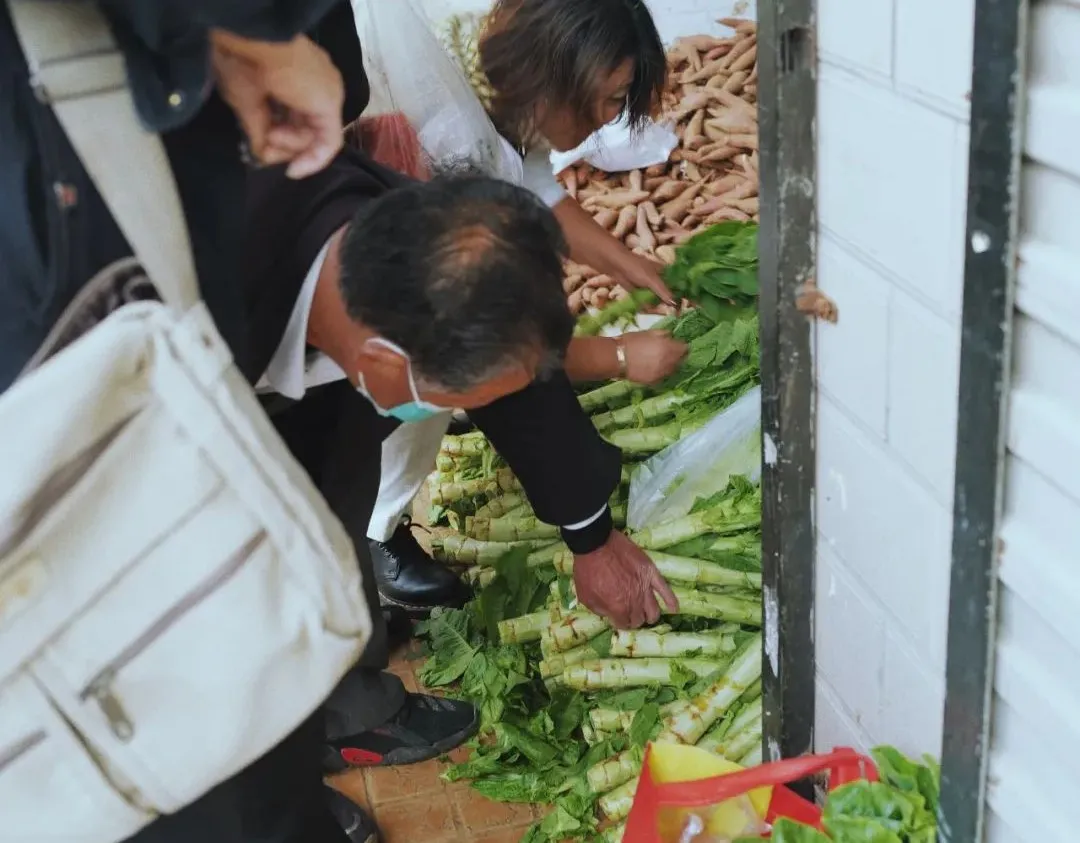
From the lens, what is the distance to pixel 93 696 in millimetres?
1074

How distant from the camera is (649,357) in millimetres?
2211

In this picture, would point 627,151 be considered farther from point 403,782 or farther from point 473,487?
point 403,782

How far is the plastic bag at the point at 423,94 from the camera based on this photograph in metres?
2.20

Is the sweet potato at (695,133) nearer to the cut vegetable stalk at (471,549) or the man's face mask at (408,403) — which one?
the cut vegetable stalk at (471,549)

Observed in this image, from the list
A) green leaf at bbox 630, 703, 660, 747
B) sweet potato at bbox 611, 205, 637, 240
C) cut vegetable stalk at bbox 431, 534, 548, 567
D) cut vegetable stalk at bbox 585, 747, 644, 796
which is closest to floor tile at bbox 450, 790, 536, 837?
cut vegetable stalk at bbox 585, 747, 644, 796

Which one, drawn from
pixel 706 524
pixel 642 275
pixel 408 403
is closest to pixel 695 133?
pixel 642 275

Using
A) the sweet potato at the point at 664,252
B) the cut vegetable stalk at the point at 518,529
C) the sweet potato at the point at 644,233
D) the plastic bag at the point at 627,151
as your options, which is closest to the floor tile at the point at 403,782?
the cut vegetable stalk at the point at 518,529

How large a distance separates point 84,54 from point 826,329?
2.96ft

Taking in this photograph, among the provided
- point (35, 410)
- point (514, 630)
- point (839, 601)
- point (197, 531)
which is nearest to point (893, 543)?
point (839, 601)

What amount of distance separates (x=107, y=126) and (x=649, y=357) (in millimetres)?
1356

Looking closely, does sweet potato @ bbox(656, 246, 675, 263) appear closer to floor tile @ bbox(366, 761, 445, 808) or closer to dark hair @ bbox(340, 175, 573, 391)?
floor tile @ bbox(366, 761, 445, 808)

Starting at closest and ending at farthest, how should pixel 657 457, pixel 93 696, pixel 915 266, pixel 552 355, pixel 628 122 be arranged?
pixel 93 696
pixel 915 266
pixel 552 355
pixel 628 122
pixel 657 457

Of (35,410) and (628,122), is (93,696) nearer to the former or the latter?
(35,410)

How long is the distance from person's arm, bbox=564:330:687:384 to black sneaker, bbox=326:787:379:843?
94 cm
